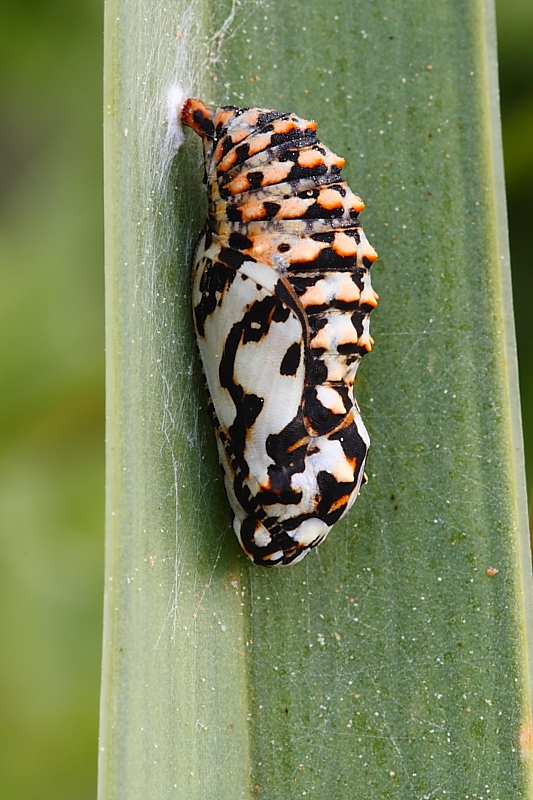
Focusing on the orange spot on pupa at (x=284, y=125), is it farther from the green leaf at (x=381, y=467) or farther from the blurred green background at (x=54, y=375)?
the blurred green background at (x=54, y=375)

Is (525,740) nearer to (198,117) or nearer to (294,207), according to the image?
(294,207)

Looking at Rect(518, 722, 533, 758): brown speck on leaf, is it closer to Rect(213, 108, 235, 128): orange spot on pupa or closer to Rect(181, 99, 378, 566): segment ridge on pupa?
Rect(181, 99, 378, 566): segment ridge on pupa

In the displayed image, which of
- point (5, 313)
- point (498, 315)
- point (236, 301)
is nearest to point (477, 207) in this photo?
point (498, 315)

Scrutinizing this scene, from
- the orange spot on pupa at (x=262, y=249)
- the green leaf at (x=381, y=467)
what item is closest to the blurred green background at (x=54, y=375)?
the green leaf at (x=381, y=467)

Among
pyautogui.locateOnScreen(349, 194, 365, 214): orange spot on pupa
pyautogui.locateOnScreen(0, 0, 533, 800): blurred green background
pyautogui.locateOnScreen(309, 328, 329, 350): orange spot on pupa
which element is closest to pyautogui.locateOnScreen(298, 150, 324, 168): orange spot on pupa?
pyautogui.locateOnScreen(349, 194, 365, 214): orange spot on pupa

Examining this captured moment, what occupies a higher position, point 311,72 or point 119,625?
point 311,72

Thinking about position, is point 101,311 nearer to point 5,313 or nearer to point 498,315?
point 5,313
